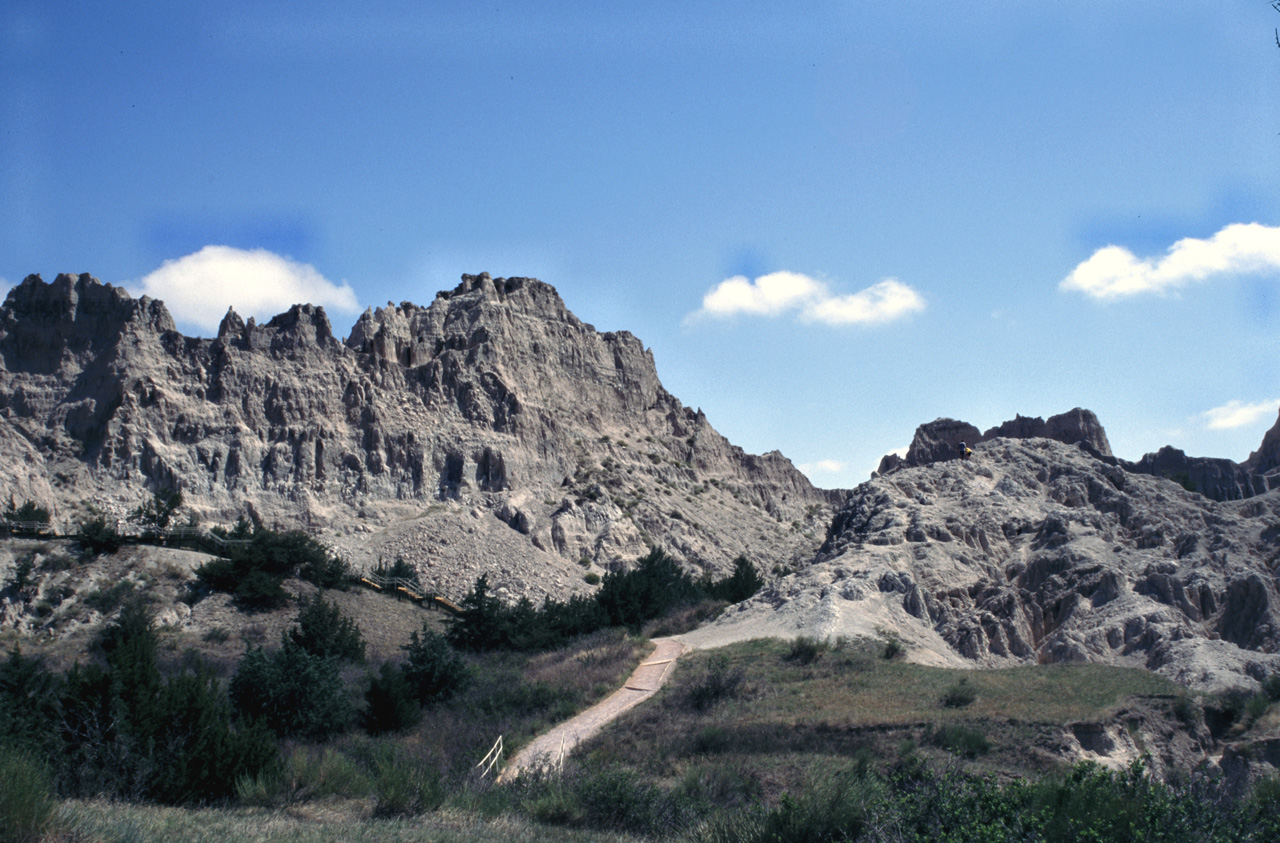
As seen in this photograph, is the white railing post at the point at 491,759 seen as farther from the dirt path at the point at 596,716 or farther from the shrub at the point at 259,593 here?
the shrub at the point at 259,593

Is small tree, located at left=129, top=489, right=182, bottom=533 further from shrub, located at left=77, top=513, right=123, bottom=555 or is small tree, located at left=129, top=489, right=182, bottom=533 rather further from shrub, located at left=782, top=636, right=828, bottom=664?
shrub, located at left=782, top=636, right=828, bottom=664

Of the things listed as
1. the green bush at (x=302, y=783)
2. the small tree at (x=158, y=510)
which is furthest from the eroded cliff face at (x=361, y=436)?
the green bush at (x=302, y=783)

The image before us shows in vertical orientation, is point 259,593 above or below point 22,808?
above

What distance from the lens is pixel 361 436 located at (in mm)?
57906

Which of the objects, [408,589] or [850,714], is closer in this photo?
[850,714]

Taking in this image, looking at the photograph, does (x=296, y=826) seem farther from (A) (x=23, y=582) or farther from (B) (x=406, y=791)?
(A) (x=23, y=582)

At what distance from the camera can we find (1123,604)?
2645 centimetres

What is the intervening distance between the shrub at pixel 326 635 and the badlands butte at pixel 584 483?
12632 millimetres

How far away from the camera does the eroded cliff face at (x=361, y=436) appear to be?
51.5m

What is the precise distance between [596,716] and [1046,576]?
16.3 meters

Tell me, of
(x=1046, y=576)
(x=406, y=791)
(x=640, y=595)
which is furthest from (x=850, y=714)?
(x=640, y=595)

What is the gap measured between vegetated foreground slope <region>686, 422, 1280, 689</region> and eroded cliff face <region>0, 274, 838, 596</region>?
23.7 metres

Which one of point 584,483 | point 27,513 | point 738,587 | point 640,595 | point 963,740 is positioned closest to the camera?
point 963,740

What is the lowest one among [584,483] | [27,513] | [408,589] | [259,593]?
[408,589]
